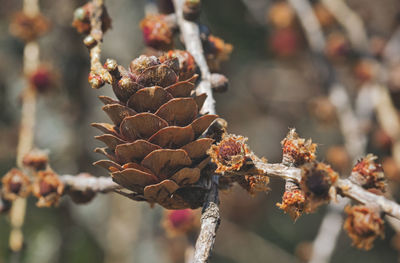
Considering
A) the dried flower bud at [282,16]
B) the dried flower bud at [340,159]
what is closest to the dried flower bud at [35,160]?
the dried flower bud at [340,159]

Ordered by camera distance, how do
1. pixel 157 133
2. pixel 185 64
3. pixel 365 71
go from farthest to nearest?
pixel 365 71 → pixel 185 64 → pixel 157 133

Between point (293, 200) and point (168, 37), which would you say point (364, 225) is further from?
point (168, 37)

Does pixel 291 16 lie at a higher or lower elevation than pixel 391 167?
higher

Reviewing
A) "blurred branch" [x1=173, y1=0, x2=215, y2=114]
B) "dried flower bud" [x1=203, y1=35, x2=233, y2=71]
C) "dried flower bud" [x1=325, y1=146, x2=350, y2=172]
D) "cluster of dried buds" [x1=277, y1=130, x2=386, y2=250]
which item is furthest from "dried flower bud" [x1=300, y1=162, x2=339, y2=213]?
"dried flower bud" [x1=325, y1=146, x2=350, y2=172]

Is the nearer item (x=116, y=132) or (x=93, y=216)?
(x=116, y=132)

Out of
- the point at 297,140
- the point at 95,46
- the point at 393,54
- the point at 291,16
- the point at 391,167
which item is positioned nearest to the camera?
the point at 297,140

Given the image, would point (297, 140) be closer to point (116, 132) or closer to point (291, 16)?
point (116, 132)

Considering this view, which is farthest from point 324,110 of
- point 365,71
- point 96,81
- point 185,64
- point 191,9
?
point 96,81

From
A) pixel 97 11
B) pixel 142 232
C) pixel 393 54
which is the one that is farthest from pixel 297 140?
pixel 142 232
